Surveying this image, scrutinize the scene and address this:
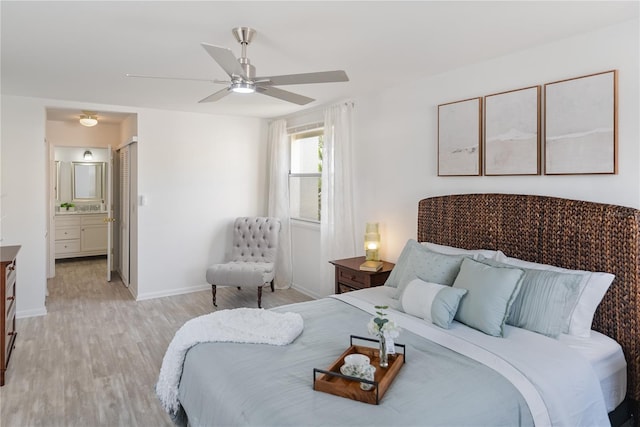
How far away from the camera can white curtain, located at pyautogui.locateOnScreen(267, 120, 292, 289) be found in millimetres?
5668

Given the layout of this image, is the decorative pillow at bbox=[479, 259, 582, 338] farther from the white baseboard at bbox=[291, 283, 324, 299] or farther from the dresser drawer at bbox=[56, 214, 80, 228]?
the dresser drawer at bbox=[56, 214, 80, 228]

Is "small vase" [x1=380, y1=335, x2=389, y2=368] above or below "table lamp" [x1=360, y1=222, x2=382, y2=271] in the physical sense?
below

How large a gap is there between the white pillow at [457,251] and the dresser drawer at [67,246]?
6.77 metres

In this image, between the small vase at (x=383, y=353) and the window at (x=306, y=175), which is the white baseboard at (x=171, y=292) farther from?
the small vase at (x=383, y=353)

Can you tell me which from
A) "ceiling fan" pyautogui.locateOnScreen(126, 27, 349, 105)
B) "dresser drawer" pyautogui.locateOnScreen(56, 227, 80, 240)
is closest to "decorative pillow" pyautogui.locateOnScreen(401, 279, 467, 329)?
"ceiling fan" pyautogui.locateOnScreen(126, 27, 349, 105)

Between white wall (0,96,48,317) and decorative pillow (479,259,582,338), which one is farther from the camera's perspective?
white wall (0,96,48,317)

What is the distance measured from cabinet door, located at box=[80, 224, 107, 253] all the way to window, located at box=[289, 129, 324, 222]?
419cm

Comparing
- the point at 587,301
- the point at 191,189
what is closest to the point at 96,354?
the point at 191,189

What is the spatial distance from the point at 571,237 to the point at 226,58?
2.30 meters

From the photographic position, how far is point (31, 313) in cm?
452

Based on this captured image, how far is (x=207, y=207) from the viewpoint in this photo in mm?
5664

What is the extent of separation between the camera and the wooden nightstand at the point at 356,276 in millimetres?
3639

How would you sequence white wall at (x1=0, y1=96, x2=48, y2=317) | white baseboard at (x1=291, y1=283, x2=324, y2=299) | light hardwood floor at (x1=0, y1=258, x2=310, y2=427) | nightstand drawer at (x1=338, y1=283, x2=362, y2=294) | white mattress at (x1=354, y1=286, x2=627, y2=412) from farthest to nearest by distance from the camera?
1. white baseboard at (x1=291, y1=283, x2=324, y2=299)
2. white wall at (x1=0, y1=96, x2=48, y2=317)
3. nightstand drawer at (x1=338, y1=283, x2=362, y2=294)
4. light hardwood floor at (x1=0, y1=258, x2=310, y2=427)
5. white mattress at (x1=354, y1=286, x2=627, y2=412)

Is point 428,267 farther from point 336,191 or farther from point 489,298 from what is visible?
point 336,191
